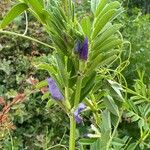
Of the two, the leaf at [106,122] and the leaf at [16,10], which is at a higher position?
the leaf at [16,10]

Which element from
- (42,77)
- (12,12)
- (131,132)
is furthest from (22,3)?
(131,132)

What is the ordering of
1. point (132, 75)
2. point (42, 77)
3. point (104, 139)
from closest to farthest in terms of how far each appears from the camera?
point (104, 139)
point (42, 77)
point (132, 75)

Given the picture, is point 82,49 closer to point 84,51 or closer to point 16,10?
point 84,51

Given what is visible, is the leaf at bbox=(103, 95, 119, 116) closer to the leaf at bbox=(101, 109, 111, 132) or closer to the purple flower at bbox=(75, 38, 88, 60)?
the leaf at bbox=(101, 109, 111, 132)

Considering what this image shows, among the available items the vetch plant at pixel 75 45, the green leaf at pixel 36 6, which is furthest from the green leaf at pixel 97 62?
the green leaf at pixel 36 6

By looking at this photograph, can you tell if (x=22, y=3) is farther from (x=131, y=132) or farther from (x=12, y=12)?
(x=131, y=132)

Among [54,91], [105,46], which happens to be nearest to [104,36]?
[105,46]

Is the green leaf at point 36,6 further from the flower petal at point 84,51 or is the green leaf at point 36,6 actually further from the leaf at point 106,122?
the leaf at point 106,122

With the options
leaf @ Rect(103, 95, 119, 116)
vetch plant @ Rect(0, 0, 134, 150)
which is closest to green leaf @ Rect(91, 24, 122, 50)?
vetch plant @ Rect(0, 0, 134, 150)

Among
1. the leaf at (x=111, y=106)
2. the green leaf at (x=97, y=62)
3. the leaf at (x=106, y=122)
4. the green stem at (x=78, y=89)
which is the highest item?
the green leaf at (x=97, y=62)
